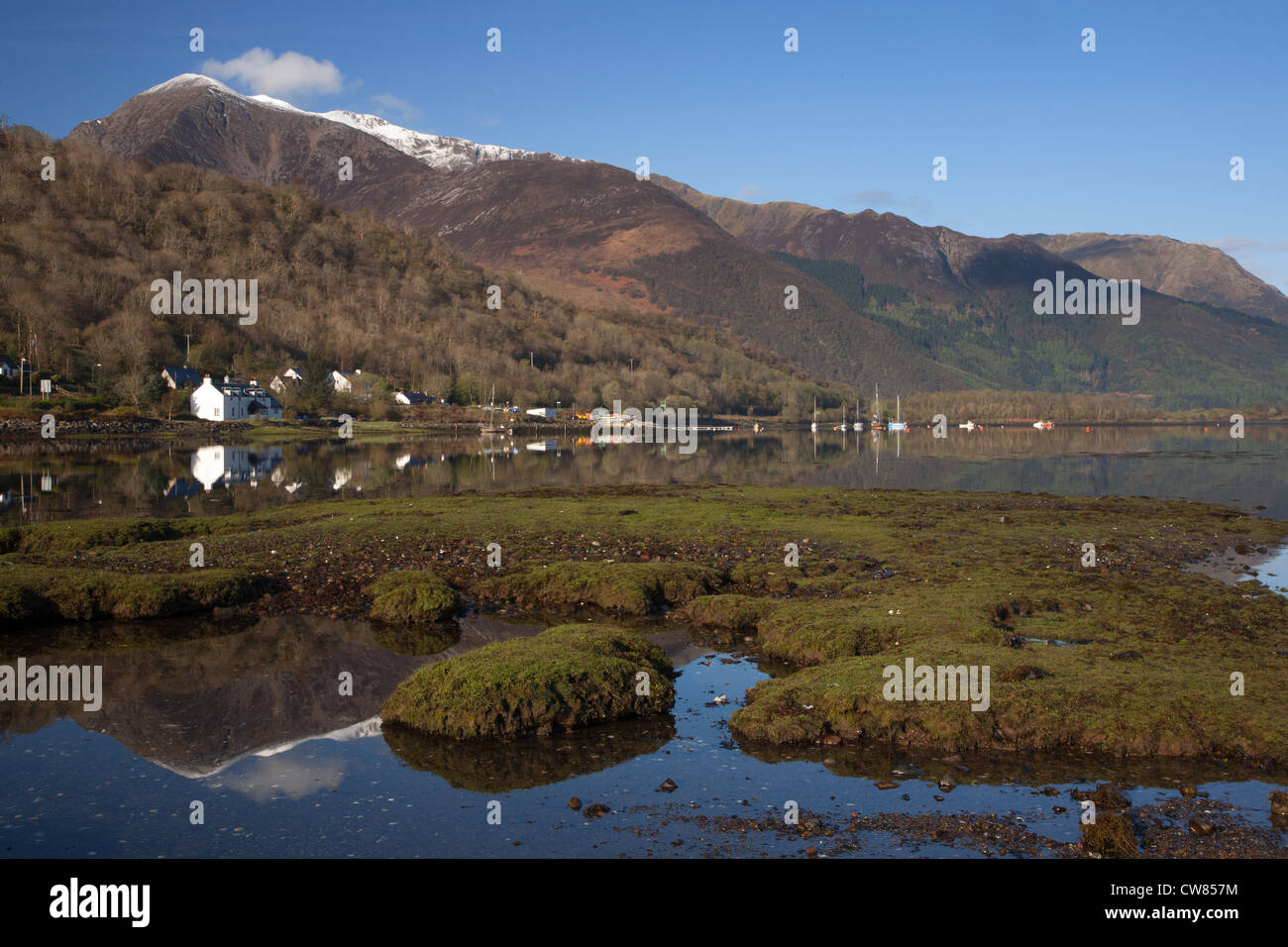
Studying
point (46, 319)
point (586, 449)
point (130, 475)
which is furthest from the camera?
point (46, 319)

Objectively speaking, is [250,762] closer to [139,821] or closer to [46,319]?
[139,821]

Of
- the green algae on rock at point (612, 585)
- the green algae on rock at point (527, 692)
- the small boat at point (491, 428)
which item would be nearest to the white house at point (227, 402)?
the small boat at point (491, 428)

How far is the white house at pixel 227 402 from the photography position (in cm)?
14812

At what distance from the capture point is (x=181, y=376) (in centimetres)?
15925

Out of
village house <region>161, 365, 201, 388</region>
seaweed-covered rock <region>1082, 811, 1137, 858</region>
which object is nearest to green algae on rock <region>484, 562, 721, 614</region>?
seaweed-covered rock <region>1082, 811, 1137, 858</region>

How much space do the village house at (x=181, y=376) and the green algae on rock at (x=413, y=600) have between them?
144 metres

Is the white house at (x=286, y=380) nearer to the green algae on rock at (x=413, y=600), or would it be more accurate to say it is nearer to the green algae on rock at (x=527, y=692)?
the green algae on rock at (x=413, y=600)

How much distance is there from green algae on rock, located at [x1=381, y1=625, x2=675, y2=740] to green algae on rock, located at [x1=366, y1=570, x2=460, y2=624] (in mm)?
5661

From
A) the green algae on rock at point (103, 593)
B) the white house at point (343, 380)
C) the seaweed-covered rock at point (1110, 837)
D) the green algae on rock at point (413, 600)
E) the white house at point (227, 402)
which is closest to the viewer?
the seaweed-covered rock at point (1110, 837)

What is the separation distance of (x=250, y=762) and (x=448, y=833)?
169 inches

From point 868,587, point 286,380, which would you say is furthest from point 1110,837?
point 286,380

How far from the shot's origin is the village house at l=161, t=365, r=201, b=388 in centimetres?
15475
